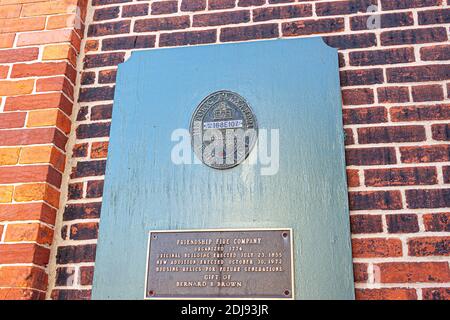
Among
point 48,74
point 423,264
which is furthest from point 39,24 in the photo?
point 423,264

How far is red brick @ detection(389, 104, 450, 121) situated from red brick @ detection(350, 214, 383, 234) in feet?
1.55

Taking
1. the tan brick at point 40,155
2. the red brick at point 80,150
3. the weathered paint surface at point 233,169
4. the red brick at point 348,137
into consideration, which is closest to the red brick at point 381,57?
the weathered paint surface at point 233,169

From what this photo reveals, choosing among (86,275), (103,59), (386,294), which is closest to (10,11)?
(103,59)

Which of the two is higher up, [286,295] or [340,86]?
[340,86]

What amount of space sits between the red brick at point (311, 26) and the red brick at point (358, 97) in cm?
35

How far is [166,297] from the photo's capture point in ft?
6.48

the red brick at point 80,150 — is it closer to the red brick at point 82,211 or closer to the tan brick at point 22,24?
the red brick at point 82,211

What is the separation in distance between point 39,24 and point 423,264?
220 cm

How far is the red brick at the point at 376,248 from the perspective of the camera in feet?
6.43

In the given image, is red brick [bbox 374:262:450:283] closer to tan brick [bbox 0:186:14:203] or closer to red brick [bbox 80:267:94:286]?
red brick [bbox 80:267:94:286]

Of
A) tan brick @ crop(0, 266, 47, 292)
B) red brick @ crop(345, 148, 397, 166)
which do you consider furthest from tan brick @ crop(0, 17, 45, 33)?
red brick @ crop(345, 148, 397, 166)

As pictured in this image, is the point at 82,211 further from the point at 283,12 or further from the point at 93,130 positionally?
the point at 283,12
